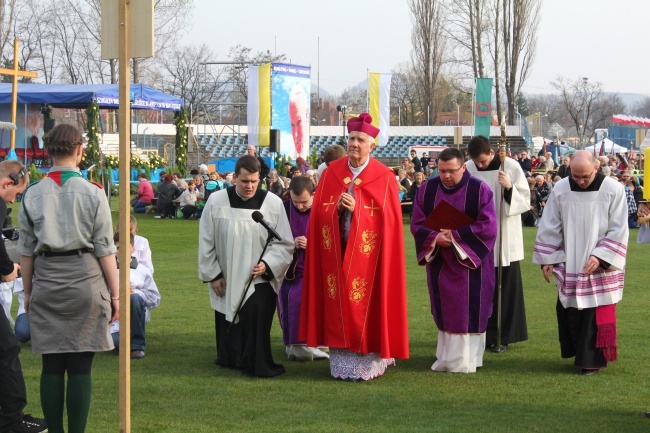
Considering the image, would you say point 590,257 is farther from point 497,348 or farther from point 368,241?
point 368,241

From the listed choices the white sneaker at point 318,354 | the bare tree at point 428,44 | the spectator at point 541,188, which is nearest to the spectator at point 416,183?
the spectator at point 541,188

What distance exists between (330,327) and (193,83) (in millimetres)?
53947

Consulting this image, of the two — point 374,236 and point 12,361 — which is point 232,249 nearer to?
point 374,236

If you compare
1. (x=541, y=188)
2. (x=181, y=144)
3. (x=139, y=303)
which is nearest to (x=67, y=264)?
(x=139, y=303)

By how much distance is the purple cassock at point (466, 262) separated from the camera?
831 centimetres

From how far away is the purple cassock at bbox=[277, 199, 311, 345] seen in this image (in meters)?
8.88

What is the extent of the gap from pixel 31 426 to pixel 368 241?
3101 mm

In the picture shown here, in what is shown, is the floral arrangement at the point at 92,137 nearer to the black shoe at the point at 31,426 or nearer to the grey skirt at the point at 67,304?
the black shoe at the point at 31,426

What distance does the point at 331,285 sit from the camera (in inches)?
318

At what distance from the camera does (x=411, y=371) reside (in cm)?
838

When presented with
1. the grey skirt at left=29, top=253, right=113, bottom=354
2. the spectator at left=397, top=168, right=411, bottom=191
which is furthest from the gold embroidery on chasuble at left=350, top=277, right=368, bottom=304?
the spectator at left=397, top=168, right=411, bottom=191

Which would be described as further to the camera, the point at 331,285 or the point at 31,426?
the point at 331,285

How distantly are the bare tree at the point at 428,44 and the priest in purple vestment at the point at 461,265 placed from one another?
52.1 metres

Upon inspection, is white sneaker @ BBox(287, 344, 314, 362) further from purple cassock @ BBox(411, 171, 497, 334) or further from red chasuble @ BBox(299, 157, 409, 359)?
purple cassock @ BBox(411, 171, 497, 334)
